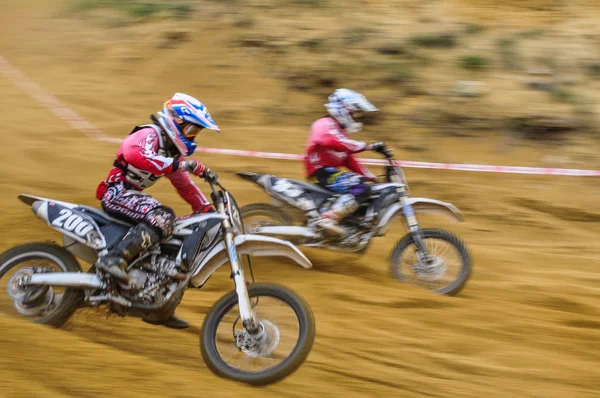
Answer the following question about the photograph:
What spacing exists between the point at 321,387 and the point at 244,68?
909 centimetres

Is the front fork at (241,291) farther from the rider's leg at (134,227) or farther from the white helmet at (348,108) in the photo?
the white helmet at (348,108)

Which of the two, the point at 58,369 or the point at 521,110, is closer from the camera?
the point at 58,369

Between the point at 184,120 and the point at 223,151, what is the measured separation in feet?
17.6

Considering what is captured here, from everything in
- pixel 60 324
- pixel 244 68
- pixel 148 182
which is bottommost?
pixel 244 68

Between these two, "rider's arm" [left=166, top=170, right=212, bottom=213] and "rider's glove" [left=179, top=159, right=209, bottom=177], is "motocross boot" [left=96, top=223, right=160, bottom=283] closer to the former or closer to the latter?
"rider's glove" [left=179, top=159, right=209, bottom=177]

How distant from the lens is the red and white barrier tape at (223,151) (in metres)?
9.40

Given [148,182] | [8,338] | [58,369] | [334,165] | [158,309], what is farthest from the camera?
[334,165]

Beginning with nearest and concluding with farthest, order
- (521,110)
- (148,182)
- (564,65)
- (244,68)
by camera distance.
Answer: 1. (148,182)
2. (521,110)
3. (564,65)
4. (244,68)

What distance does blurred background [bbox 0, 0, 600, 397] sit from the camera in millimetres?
4391

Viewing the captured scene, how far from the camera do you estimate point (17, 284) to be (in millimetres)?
4750

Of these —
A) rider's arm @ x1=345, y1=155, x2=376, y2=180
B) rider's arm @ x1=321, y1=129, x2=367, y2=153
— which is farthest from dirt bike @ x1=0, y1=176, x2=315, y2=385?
rider's arm @ x1=345, y1=155, x2=376, y2=180

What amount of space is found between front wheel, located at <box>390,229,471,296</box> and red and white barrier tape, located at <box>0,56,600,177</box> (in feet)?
6.26

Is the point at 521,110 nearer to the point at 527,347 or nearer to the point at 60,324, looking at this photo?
the point at 527,347

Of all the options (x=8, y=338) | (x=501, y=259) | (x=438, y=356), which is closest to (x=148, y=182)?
(x=8, y=338)
